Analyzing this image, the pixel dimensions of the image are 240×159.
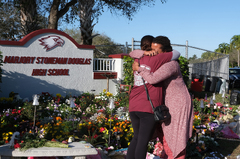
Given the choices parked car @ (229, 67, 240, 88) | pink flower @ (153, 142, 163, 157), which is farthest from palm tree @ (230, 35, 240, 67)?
pink flower @ (153, 142, 163, 157)

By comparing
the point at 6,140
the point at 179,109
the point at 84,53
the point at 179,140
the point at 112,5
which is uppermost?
the point at 112,5

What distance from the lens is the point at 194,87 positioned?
443 inches

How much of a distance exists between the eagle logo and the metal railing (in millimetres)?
1499

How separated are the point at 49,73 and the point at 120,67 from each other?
255cm

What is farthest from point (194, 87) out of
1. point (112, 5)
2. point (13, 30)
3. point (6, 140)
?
point (13, 30)

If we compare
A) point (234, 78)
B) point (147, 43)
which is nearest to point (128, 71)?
point (147, 43)

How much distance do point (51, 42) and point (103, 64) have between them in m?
2.05

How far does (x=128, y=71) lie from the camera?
878cm

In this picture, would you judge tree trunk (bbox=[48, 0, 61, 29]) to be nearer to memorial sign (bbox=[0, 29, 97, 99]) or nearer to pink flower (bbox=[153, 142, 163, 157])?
memorial sign (bbox=[0, 29, 97, 99])

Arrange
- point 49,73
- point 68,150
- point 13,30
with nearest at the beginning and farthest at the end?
point 68,150 → point 49,73 → point 13,30

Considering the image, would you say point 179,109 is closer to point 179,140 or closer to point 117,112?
point 179,140

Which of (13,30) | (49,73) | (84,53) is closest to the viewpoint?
(49,73)

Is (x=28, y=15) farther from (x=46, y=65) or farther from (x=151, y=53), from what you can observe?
(x=151, y=53)

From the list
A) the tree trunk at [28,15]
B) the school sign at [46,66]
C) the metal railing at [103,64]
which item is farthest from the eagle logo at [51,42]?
the tree trunk at [28,15]
